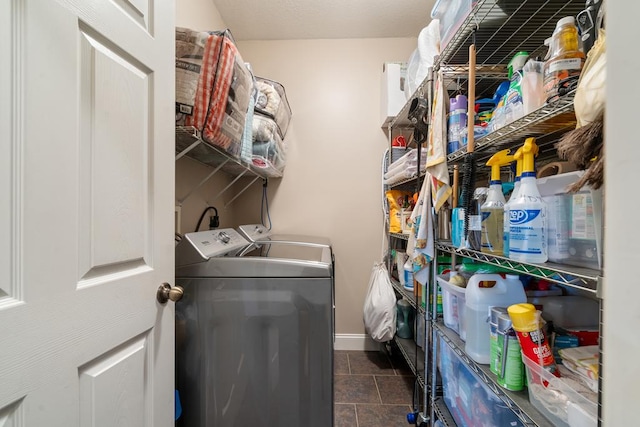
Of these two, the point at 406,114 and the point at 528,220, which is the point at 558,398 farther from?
the point at 406,114

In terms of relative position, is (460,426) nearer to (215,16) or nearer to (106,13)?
(106,13)

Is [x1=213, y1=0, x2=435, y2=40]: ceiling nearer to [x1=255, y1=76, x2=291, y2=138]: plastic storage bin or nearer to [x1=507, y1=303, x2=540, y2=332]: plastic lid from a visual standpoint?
[x1=255, y1=76, x2=291, y2=138]: plastic storage bin

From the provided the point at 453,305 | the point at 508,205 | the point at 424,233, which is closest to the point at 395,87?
the point at 424,233

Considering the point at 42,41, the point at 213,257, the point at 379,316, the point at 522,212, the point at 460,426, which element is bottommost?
the point at 460,426

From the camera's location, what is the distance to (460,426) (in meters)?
1.18

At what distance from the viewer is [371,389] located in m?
1.85

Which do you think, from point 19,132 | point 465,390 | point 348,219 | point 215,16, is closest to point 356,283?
point 348,219

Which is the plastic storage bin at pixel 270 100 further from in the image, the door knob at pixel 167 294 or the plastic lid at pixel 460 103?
the door knob at pixel 167 294

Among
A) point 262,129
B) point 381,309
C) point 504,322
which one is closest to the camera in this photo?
point 504,322

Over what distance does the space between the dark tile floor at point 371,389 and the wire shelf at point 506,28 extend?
2.09 metres

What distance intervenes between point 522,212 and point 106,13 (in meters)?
1.31

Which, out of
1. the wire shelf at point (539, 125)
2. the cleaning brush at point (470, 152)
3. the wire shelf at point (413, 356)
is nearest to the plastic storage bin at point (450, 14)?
the cleaning brush at point (470, 152)

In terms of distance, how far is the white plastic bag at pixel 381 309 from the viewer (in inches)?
79.6

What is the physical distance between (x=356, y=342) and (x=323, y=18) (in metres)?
2.91
